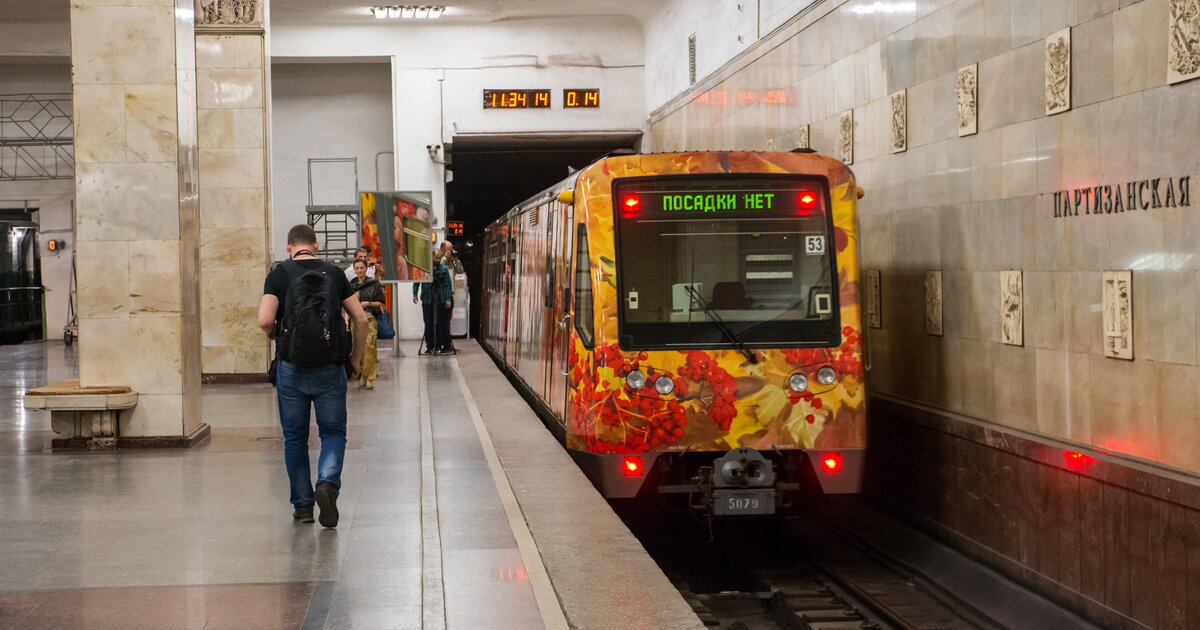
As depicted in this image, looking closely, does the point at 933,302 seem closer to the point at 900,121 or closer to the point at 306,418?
the point at 900,121

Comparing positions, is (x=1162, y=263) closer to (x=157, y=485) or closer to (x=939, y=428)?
(x=939, y=428)

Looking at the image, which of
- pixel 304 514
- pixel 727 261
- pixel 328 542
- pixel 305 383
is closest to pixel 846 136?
pixel 727 261

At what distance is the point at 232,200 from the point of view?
19.2m

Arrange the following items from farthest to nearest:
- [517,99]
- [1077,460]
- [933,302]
A: [517,99] < [933,302] < [1077,460]

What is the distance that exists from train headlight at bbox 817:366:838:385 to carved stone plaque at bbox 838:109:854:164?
14.4 ft

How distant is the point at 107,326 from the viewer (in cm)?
1172

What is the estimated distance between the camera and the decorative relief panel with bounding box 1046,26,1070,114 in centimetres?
906

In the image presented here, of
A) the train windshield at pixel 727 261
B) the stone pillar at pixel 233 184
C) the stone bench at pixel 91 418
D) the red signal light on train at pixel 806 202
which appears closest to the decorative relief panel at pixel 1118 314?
the train windshield at pixel 727 261

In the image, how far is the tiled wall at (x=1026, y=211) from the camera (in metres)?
7.92

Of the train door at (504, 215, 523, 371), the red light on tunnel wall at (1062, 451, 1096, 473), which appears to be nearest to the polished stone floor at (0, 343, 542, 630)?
the red light on tunnel wall at (1062, 451, 1096, 473)

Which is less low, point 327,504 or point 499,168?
point 499,168

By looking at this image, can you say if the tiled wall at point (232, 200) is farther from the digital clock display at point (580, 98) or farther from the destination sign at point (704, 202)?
the digital clock display at point (580, 98)

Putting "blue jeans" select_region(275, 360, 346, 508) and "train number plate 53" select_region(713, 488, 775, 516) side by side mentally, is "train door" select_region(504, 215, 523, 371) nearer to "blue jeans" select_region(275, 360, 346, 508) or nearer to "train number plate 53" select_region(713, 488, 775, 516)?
"train number plate 53" select_region(713, 488, 775, 516)

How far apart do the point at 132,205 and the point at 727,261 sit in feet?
17.8
